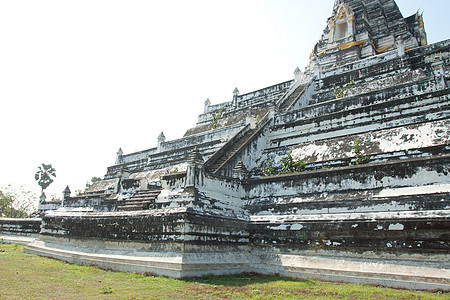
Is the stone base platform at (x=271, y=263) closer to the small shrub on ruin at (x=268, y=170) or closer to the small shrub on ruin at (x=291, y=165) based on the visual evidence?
the small shrub on ruin at (x=291, y=165)

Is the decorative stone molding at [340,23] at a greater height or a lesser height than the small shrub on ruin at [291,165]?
greater

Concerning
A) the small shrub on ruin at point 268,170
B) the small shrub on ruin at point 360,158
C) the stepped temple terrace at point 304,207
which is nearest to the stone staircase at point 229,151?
the stepped temple terrace at point 304,207

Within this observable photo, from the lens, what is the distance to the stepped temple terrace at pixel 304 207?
28.6 ft

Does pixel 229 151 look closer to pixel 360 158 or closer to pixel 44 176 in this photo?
pixel 360 158

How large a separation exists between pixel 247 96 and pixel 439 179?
23.1 metres

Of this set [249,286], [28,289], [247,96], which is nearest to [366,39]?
[247,96]

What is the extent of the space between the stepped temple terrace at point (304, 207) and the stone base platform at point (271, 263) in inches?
1.1

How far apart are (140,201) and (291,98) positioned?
13471mm

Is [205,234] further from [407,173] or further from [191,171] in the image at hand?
[407,173]

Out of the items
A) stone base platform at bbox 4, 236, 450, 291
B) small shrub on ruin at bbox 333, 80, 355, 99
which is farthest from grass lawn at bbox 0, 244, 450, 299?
small shrub on ruin at bbox 333, 80, 355, 99

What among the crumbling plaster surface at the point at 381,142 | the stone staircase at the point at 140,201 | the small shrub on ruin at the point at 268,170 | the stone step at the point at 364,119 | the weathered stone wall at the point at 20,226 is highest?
the stone step at the point at 364,119

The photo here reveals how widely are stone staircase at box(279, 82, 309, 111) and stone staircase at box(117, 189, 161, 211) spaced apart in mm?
10791

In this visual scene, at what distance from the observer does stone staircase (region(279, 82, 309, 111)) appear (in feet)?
68.0

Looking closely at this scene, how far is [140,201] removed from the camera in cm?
1211
